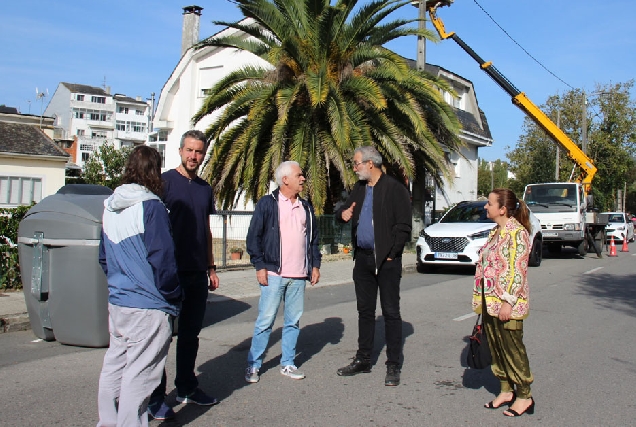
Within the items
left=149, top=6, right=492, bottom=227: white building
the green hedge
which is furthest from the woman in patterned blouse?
left=149, top=6, right=492, bottom=227: white building

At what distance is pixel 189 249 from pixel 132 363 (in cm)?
114

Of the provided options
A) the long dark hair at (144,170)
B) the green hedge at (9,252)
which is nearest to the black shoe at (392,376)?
the long dark hair at (144,170)

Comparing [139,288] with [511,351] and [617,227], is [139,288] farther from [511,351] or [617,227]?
[617,227]

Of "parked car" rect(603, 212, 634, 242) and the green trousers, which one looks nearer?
the green trousers

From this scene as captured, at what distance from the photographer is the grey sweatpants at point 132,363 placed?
3.61 m

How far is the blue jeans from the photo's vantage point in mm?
5324

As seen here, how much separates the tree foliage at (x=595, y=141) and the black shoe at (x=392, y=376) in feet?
116

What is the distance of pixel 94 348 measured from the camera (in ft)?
21.7

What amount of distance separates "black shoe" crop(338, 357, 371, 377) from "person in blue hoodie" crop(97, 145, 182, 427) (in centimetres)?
231

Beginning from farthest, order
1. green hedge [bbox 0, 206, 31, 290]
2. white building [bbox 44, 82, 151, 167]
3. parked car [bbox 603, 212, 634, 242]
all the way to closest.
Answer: white building [bbox 44, 82, 151, 167], parked car [bbox 603, 212, 634, 242], green hedge [bbox 0, 206, 31, 290]

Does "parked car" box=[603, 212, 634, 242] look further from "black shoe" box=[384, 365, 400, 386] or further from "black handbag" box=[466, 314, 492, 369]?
"black handbag" box=[466, 314, 492, 369]

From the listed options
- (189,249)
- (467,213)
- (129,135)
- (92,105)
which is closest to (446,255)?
(467,213)

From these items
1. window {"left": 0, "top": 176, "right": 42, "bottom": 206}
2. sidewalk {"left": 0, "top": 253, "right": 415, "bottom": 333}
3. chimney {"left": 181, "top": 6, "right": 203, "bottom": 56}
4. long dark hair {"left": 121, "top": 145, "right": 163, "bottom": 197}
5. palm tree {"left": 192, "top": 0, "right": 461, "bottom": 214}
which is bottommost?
sidewalk {"left": 0, "top": 253, "right": 415, "bottom": 333}

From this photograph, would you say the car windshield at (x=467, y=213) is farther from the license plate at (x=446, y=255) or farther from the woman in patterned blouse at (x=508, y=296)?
the woman in patterned blouse at (x=508, y=296)
